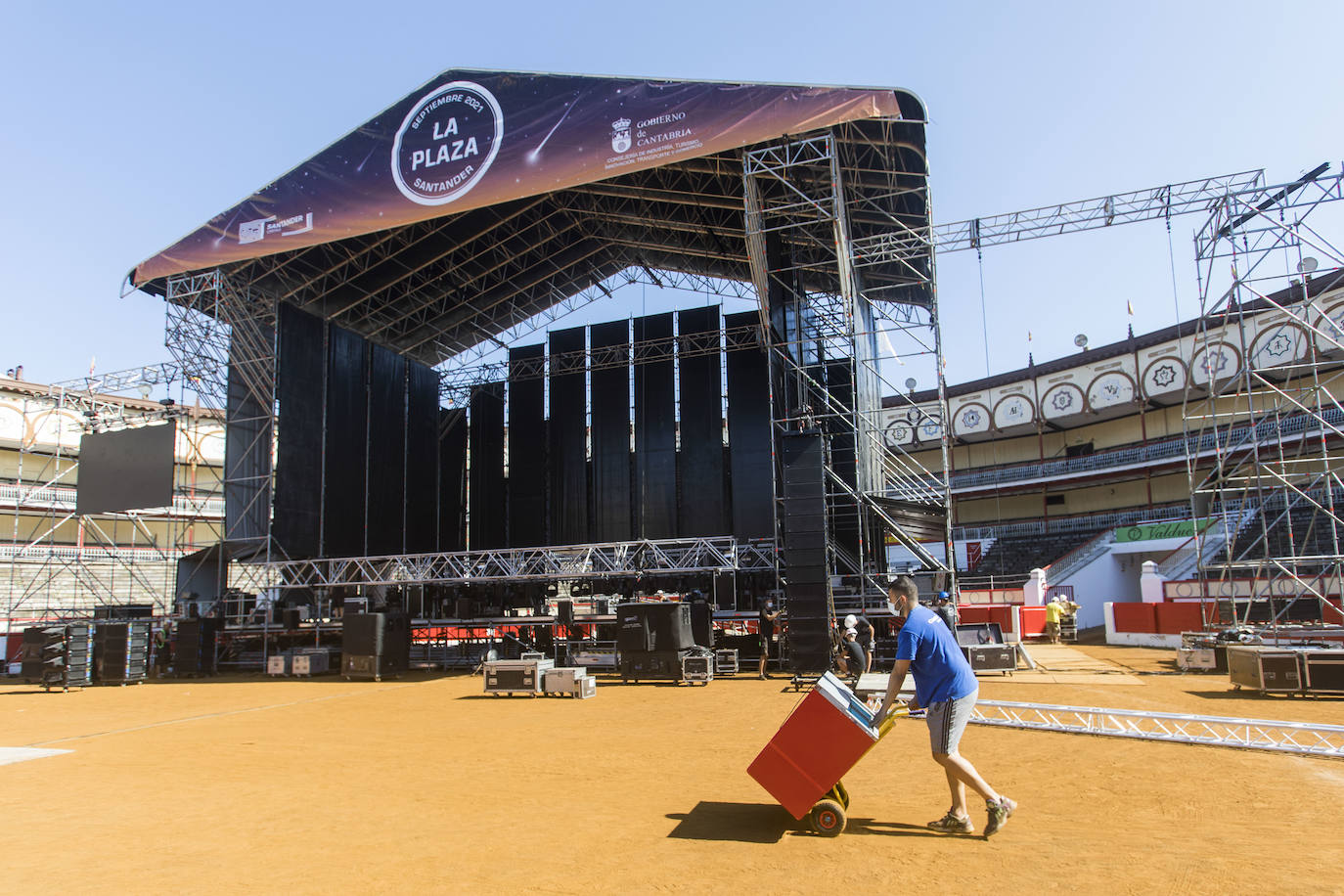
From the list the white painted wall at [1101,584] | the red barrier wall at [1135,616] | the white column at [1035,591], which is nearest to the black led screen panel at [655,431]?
the white column at [1035,591]

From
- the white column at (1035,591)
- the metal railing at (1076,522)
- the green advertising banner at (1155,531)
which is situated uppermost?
the metal railing at (1076,522)

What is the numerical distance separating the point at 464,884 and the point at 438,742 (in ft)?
19.5

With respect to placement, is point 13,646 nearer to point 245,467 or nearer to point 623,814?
point 245,467

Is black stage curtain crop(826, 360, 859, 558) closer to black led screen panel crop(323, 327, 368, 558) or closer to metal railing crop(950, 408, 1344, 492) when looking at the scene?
metal railing crop(950, 408, 1344, 492)

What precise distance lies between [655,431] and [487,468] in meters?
7.50

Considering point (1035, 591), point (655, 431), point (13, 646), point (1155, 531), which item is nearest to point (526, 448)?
point (655, 431)

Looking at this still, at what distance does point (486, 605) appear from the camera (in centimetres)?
2638

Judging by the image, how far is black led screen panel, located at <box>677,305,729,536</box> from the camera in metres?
27.2

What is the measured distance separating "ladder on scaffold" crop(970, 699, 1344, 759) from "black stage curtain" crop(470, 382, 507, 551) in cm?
2311

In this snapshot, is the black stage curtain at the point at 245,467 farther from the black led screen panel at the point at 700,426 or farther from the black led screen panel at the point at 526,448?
the black led screen panel at the point at 700,426

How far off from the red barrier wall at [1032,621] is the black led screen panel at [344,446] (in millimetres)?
21972

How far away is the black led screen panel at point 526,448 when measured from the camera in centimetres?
3020

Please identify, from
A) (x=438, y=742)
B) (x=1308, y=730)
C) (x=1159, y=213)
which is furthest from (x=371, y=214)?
(x=1308, y=730)

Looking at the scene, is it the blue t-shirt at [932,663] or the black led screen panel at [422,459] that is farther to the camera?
the black led screen panel at [422,459]
